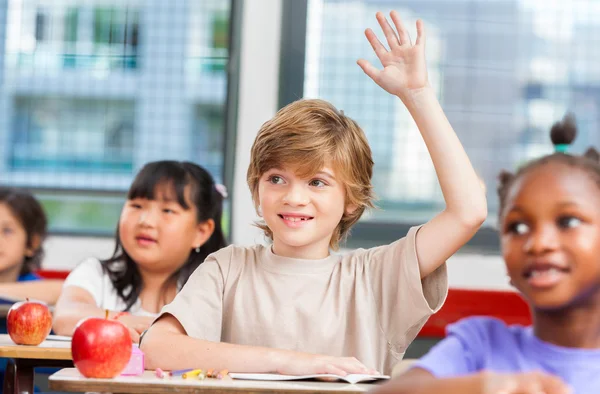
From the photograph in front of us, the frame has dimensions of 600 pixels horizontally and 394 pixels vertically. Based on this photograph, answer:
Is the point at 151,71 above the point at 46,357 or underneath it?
above

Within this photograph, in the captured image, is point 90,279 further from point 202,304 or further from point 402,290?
point 402,290

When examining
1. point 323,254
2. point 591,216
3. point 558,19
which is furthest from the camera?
point 558,19

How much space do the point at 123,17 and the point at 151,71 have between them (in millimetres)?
312

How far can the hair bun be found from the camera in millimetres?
1140

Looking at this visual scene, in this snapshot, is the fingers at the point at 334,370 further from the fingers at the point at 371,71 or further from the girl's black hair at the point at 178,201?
the girl's black hair at the point at 178,201

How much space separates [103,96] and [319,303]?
2479 mm

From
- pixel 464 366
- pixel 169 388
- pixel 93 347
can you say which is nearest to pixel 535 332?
pixel 464 366

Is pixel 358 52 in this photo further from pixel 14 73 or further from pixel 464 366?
pixel 464 366

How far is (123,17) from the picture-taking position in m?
4.03

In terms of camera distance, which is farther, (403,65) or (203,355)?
(203,355)

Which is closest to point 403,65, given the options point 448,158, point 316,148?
point 448,158

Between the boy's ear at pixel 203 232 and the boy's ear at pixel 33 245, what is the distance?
0.90 metres

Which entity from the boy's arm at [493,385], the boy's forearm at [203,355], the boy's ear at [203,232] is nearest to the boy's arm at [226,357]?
the boy's forearm at [203,355]

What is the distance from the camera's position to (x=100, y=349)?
144cm
